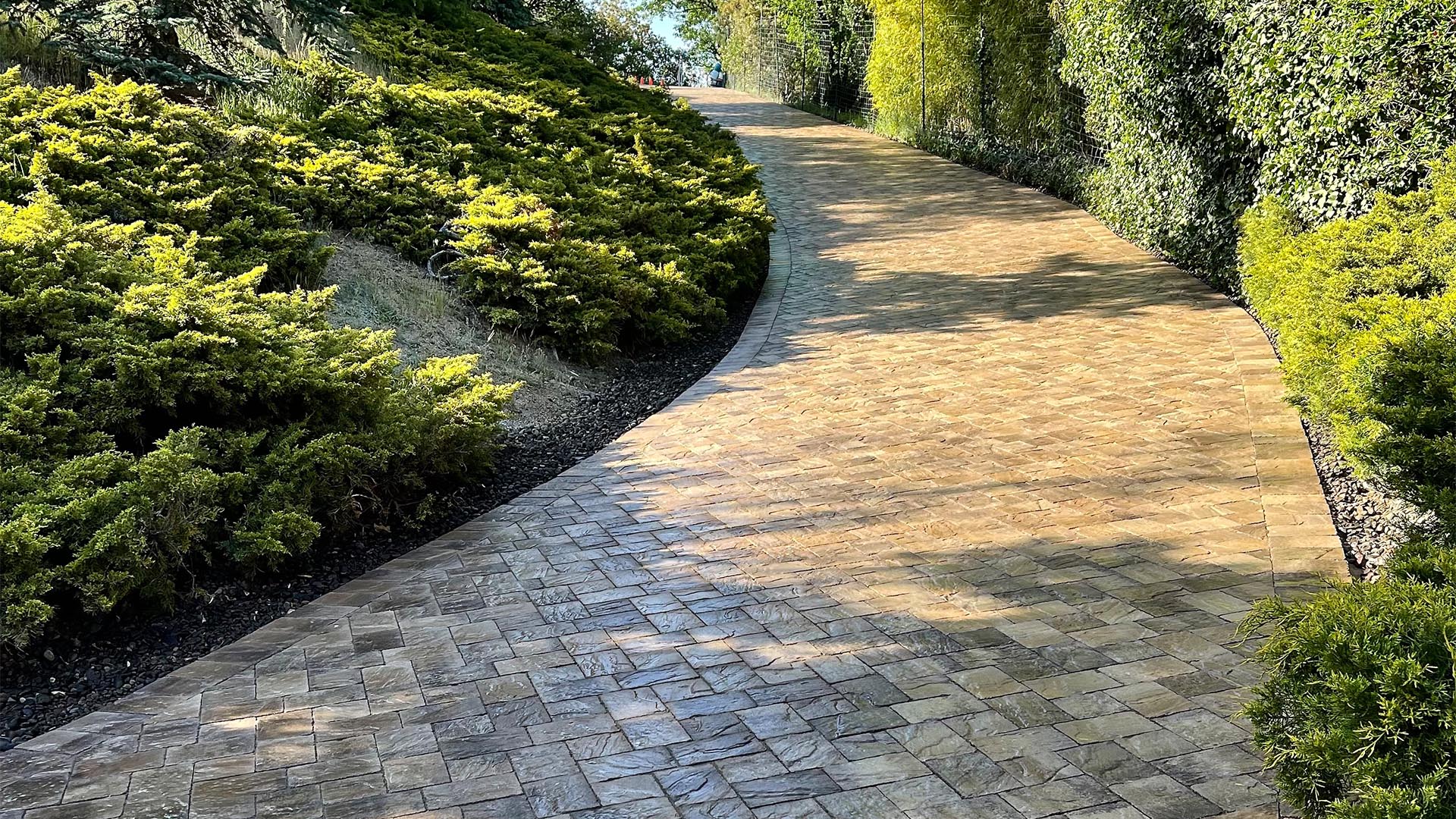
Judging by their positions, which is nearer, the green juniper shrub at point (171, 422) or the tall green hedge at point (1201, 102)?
the green juniper shrub at point (171, 422)

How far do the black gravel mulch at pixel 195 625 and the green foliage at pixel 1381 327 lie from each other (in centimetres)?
404

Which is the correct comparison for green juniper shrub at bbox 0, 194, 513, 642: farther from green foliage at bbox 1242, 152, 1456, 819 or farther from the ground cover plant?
green foliage at bbox 1242, 152, 1456, 819

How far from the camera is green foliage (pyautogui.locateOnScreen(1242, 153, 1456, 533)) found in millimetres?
4371

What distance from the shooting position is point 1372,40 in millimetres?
6930

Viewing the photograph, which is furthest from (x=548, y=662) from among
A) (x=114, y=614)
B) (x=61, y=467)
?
(x=61, y=467)

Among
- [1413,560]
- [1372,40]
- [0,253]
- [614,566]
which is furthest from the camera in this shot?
[1372,40]

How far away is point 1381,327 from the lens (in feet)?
17.0

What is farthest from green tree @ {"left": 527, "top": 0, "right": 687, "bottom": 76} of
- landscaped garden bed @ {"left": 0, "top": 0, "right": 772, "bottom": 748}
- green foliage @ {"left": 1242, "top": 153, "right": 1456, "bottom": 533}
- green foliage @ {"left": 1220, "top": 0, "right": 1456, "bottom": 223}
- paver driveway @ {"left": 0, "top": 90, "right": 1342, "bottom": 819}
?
green foliage @ {"left": 1242, "top": 153, "right": 1456, "bottom": 533}

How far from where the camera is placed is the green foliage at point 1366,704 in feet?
7.67

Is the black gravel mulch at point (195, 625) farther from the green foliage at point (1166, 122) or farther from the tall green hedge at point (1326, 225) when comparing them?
the green foliage at point (1166, 122)

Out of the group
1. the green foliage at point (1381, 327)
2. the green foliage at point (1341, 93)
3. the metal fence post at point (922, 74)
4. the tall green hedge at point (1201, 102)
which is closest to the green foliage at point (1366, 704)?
the green foliage at point (1381, 327)

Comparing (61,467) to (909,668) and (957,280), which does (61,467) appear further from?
(957,280)

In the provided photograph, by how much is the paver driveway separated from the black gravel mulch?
5.3 inches

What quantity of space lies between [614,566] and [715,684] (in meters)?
1.18
